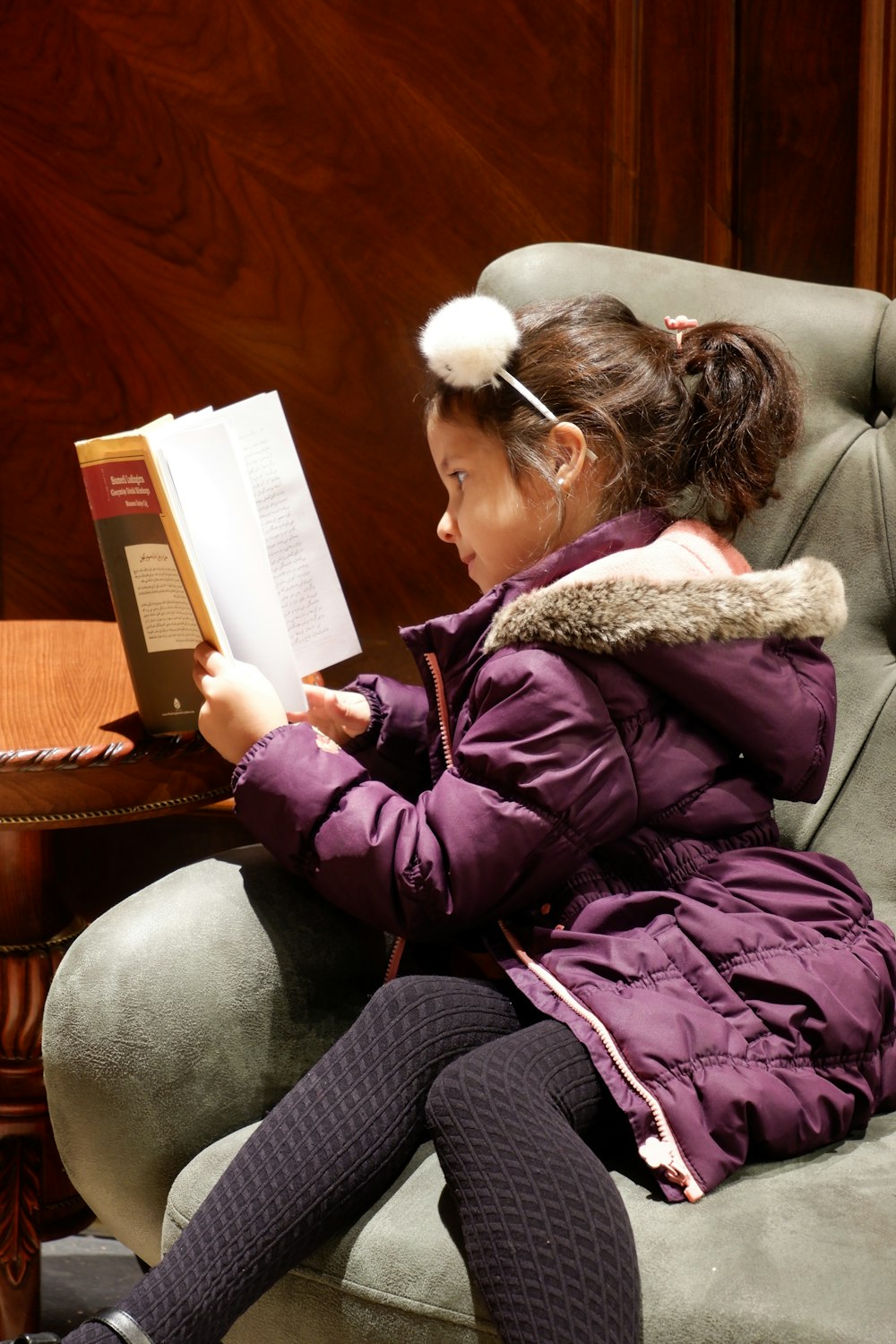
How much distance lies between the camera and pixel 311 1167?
2.43 feet

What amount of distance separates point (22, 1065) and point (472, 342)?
726 millimetres

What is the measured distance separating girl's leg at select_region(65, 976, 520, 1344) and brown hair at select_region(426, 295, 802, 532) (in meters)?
0.42

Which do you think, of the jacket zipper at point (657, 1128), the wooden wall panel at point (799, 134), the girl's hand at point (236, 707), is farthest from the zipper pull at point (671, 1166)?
the wooden wall panel at point (799, 134)

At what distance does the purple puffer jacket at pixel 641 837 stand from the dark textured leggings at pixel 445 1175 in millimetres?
51

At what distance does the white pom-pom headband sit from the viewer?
965 mm

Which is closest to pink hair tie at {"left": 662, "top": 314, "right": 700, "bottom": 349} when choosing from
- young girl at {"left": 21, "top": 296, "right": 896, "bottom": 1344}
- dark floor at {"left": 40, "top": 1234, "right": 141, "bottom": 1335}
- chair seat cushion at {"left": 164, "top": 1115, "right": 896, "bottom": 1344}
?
young girl at {"left": 21, "top": 296, "right": 896, "bottom": 1344}

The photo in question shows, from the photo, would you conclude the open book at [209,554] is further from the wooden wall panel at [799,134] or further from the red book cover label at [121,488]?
the wooden wall panel at [799,134]

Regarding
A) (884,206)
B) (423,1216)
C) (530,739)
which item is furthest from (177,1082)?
(884,206)

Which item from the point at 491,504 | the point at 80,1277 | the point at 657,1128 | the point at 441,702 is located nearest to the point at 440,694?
the point at 441,702

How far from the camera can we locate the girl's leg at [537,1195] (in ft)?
2.10

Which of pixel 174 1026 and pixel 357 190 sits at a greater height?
pixel 357 190

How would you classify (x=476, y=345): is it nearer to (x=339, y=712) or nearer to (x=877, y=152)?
(x=339, y=712)

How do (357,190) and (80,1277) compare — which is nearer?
(80,1277)

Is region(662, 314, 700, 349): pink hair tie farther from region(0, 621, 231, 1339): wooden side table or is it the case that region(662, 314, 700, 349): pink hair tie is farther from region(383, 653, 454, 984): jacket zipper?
region(0, 621, 231, 1339): wooden side table
